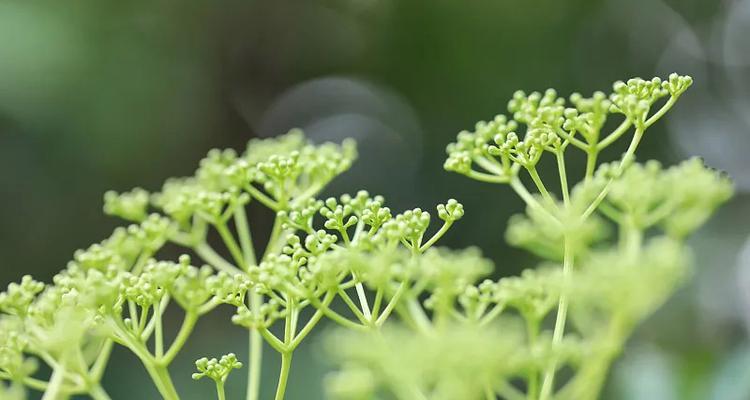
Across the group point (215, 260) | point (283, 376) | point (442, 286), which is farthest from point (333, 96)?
point (442, 286)

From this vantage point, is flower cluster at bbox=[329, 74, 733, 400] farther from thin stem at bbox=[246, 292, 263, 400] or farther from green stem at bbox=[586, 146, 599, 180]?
thin stem at bbox=[246, 292, 263, 400]

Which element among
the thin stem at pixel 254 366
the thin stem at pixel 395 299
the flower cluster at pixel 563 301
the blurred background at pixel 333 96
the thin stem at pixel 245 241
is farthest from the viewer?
the blurred background at pixel 333 96

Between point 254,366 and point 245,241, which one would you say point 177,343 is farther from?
point 245,241

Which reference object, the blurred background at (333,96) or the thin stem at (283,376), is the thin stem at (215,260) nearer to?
the thin stem at (283,376)

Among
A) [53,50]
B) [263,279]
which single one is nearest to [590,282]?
[263,279]

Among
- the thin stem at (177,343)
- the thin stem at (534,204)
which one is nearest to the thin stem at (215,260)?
the thin stem at (177,343)

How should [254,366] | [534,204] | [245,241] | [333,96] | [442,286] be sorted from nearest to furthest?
1. [442,286]
2. [534,204]
3. [254,366]
4. [245,241]
5. [333,96]

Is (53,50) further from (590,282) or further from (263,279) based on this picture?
(590,282)
